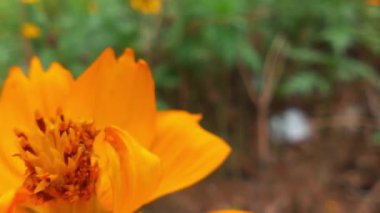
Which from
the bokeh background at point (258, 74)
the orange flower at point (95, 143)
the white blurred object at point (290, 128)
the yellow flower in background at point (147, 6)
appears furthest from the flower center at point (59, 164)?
the white blurred object at point (290, 128)

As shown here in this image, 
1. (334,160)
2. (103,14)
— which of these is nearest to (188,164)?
(103,14)

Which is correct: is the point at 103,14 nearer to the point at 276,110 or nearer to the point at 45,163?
the point at 276,110

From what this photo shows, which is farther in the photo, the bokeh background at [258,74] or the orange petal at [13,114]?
the bokeh background at [258,74]

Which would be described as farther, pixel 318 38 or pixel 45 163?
pixel 318 38

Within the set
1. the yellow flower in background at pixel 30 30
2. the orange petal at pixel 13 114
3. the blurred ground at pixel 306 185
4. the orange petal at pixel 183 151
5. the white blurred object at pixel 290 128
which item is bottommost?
the blurred ground at pixel 306 185

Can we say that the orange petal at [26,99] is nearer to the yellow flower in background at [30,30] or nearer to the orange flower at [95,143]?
the orange flower at [95,143]

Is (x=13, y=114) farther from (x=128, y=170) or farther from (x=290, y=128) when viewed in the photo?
(x=290, y=128)

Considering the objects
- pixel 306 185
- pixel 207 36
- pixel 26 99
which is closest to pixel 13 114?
pixel 26 99
